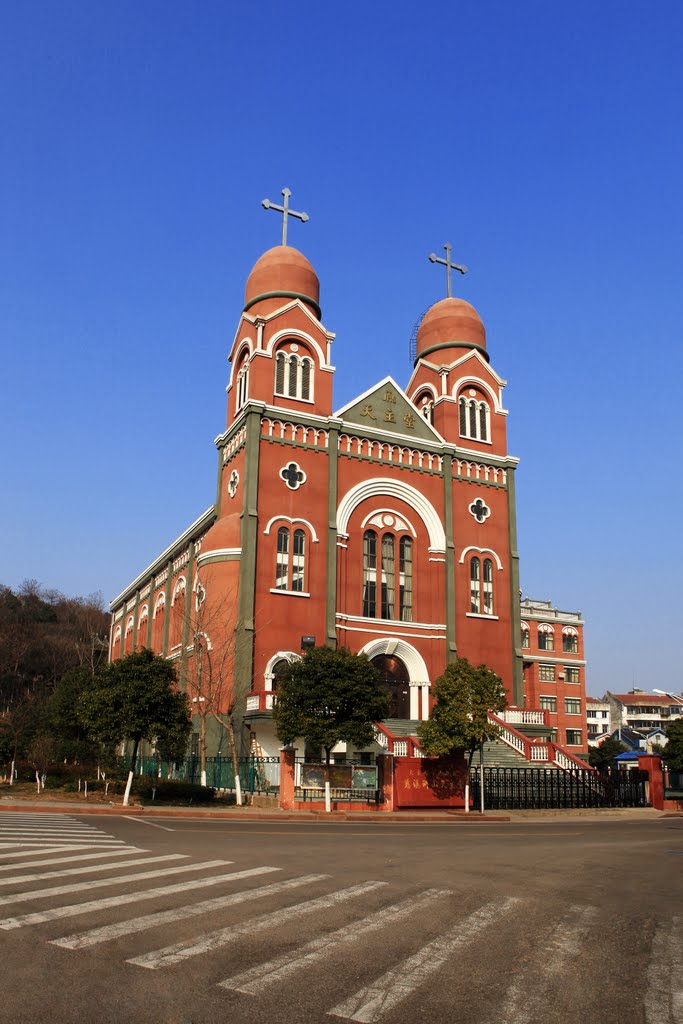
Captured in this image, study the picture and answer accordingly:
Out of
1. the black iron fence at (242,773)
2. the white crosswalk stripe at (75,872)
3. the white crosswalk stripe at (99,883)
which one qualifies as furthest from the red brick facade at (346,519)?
the white crosswalk stripe at (99,883)

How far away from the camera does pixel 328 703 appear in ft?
90.5

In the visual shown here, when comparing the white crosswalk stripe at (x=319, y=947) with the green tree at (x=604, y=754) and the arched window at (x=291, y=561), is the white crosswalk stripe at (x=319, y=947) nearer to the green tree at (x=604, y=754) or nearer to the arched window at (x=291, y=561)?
the arched window at (x=291, y=561)

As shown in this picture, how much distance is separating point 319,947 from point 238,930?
874 millimetres

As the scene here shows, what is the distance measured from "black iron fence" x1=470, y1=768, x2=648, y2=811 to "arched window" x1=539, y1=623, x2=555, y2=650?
33.4 metres

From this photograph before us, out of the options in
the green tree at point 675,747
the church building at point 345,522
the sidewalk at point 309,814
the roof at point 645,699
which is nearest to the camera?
the sidewalk at point 309,814

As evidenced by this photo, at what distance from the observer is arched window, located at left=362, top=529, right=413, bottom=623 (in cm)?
3953

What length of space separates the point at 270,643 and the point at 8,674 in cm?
4466

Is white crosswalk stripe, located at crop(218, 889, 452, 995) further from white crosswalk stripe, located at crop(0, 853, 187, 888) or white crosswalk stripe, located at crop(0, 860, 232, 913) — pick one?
white crosswalk stripe, located at crop(0, 853, 187, 888)

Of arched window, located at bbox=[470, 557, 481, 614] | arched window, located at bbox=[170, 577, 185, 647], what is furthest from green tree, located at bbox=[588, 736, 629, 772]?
arched window, located at bbox=[170, 577, 185, 647]

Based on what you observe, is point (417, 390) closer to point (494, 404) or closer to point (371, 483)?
point (494, 404)

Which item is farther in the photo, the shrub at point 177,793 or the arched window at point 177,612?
the arched window at point 177,612

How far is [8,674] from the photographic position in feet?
236

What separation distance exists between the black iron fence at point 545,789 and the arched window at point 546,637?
33.4 m

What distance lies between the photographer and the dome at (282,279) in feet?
139
